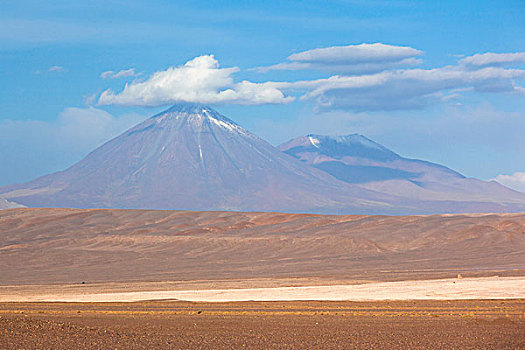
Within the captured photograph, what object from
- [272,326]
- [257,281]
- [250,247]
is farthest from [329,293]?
[250,247]

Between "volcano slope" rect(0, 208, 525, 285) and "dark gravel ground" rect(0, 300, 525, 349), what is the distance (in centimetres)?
2051

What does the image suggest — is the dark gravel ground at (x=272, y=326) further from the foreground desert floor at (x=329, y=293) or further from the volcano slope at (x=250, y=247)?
the volcano slope at (x=250, y=247)

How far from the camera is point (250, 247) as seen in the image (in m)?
77.7

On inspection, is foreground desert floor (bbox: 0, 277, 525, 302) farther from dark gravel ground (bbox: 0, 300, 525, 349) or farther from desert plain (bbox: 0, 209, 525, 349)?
dark gravel ground (bbox: 0, 300, 525, 349)

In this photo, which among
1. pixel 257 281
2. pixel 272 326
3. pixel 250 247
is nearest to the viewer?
pixel 272 326

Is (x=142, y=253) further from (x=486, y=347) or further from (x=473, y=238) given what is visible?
(x=486, y=347)

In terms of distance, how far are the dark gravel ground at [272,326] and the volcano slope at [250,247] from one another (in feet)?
67.3

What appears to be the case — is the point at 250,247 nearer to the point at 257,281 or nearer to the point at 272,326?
the point at 257,281

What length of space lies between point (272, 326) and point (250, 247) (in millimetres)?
53266

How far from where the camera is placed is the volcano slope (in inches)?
2338

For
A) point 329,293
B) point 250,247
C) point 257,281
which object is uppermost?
point 329,293

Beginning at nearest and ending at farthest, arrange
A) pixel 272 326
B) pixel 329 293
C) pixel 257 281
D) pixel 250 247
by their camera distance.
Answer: pixel 272 326
pixel 329 293
pixel 257 281
pixel 250 247

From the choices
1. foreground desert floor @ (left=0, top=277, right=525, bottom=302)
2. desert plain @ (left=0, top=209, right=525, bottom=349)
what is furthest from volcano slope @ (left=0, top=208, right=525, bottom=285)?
foreground desert floor @ (left=0, top=277, right=525, bottom=302)

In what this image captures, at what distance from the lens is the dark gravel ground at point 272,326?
20.2 m
